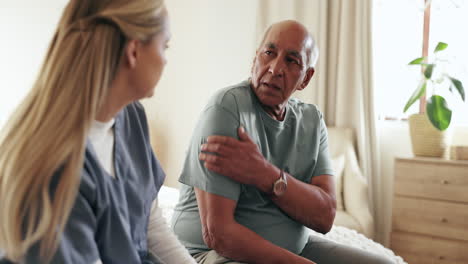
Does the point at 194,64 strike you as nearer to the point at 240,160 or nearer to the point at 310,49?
the point at 310,49

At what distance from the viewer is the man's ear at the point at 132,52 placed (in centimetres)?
80

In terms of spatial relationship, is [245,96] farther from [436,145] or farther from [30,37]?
[30,37]

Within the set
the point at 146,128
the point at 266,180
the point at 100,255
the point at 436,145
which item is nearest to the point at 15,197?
the point at 100,255

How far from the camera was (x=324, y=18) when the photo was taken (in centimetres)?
339

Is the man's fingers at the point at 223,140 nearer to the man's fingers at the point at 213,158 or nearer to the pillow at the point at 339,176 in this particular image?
the man's fingers at the point at 213,158

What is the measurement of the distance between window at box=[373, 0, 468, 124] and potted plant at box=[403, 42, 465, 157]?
213 mm

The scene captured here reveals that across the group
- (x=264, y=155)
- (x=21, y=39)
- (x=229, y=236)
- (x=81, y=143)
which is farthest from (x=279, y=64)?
(x=21, y=39)

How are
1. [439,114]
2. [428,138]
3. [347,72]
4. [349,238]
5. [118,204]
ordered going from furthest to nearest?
[347,72] < [428,138] < [439,114] < [349,238] < [118,204]

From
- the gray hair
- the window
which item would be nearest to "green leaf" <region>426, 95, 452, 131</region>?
the window

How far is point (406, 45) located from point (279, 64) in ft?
7.43

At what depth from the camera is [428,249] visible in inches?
115

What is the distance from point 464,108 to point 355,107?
2.31 feet

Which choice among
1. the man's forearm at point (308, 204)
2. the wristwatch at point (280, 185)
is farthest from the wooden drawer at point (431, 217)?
the wristwatch at point (280, 185)

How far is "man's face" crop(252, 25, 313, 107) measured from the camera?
1.45 m
